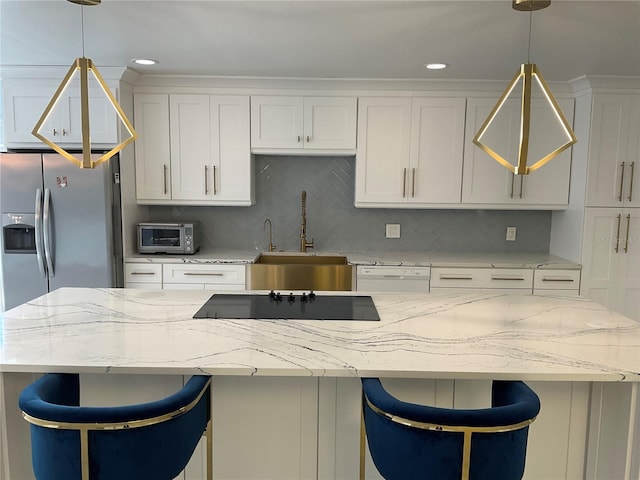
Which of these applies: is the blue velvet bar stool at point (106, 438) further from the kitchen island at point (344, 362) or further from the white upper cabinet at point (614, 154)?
the white upper cabinet at point (614, 154)

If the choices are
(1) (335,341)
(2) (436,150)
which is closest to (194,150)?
(2) (436,150)

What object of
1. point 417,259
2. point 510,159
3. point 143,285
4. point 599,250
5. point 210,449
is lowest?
point 210,449

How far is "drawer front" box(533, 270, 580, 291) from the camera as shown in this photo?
3.67 metres

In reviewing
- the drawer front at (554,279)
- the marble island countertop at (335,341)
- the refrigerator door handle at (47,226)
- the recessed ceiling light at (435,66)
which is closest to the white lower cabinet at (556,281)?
the drawer front at (554,279)

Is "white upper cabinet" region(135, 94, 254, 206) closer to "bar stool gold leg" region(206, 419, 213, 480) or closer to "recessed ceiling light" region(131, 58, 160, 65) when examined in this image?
"recessed ceiling light" region(131, 58, 160, 65)

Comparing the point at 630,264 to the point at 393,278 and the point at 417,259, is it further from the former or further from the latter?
the point at 393,278

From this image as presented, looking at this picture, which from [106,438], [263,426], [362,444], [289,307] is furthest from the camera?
[289,307]

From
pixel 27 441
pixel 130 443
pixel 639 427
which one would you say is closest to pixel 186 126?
pixel 27 441

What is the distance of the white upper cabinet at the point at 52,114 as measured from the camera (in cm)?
352

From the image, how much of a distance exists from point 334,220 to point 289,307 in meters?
2.11

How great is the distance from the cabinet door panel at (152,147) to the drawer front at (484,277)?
2.20m

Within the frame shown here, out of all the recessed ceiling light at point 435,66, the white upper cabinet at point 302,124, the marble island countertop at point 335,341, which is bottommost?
the marble island countertop at point 335,341

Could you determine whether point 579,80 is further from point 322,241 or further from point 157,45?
point 157,45

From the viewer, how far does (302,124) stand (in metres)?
3.82
